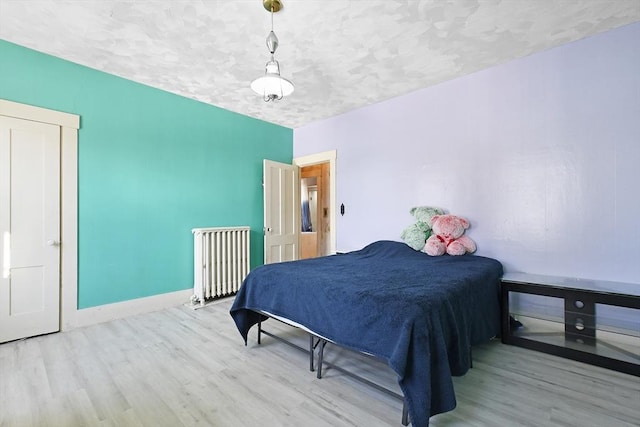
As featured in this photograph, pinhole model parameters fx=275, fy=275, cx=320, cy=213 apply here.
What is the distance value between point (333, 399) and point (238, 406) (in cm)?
56

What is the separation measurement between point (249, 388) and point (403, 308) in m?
Result: 1.15

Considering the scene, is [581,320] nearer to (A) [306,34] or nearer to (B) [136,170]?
(A) [306,34]

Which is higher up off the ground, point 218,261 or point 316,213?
point 316,213

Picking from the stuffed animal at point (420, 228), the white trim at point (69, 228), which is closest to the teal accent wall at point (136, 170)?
the white trim at point (69, 228)

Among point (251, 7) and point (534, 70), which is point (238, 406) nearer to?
point (251, 7)

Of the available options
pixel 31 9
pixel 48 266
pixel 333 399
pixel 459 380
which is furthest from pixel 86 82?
pixel 459 380

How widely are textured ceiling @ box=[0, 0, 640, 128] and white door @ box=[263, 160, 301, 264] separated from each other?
1489mm

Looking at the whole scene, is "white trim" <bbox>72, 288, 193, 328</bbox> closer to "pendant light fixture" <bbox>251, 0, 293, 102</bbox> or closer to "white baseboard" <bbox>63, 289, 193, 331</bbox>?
"white baseboard" <bbox>63, 289, 193, 331</bbox>

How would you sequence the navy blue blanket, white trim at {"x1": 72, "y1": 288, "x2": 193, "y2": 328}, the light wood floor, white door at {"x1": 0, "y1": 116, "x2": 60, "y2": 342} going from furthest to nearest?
white trim at {"x1": 72, "y1": 288, "x2": 193, "y2": 328}, white door at {"x1": 0, "y1": 116, "x2": 60, "y2": 342}, the light wood floor, the navy blue blanket

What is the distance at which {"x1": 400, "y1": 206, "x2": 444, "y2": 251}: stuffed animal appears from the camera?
313cm

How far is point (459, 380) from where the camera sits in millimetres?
1872

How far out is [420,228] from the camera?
316 centimetres

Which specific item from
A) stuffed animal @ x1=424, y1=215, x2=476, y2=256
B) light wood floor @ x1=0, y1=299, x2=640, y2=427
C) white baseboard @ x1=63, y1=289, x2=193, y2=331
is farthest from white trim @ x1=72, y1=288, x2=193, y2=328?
Result: stuffed animal @ x1=424, y1=215, x2=476, y2=256

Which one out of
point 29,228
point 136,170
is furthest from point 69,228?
point 136,170
